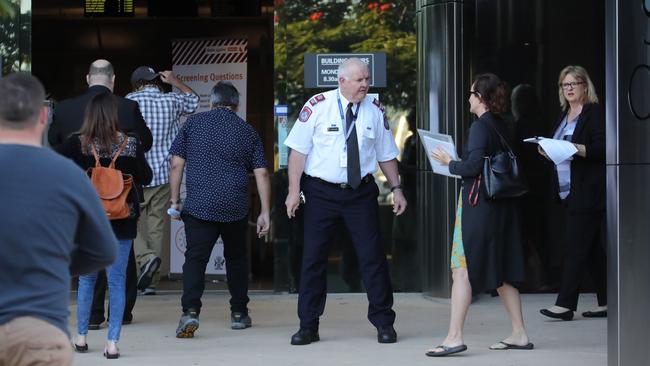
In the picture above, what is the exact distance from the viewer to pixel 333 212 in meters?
7.44

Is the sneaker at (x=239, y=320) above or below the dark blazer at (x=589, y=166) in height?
below

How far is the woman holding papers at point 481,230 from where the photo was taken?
6.80m

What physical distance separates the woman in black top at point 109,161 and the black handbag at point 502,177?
2046mm

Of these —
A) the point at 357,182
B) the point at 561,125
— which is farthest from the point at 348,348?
the point at 561,125

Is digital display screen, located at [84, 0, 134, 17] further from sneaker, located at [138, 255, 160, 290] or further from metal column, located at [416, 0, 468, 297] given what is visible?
metal column, located at [416, 0, 468, 297]

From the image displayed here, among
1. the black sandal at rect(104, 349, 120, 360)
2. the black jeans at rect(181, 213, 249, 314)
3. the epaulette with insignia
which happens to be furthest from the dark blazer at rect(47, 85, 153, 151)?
the black sandal at rect(104, 349, 120, 360)

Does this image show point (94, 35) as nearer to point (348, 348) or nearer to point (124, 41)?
point (124, 41)

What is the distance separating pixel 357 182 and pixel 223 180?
926mm

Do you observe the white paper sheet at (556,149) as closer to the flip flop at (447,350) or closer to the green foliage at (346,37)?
the flip flop at (447,350)

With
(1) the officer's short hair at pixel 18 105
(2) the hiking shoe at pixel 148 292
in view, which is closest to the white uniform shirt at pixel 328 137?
(2) the hiking shoe at pixel 148 292

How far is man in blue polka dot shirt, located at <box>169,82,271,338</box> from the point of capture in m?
7.62

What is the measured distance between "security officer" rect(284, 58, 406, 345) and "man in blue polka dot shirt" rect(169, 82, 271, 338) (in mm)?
434

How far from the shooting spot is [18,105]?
3580 mm

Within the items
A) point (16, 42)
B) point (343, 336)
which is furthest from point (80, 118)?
point (343, 336)
